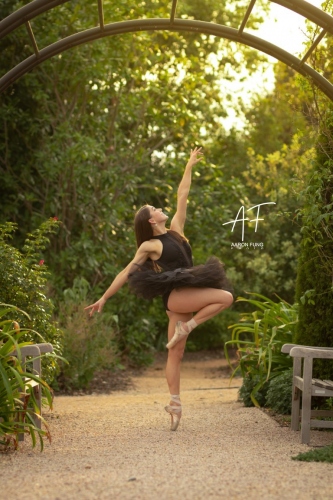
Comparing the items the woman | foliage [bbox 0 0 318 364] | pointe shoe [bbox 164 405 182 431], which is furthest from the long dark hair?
foliage [bbox 0 0 318 364]

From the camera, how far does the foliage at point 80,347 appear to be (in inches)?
368

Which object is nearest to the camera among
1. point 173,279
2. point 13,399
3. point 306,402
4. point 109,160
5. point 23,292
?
point 13,399

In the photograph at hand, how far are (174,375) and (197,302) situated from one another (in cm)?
59

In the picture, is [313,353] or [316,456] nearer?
[316,456]

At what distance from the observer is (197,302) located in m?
5.96

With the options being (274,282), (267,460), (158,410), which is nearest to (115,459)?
(267,460)

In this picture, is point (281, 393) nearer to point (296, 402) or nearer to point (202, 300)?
point (296, 402)

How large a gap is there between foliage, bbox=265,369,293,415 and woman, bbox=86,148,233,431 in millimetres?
1117

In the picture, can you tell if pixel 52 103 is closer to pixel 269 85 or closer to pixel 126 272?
pixel 126 272

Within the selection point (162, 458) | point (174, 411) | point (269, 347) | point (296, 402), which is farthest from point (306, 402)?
point (269, 347)

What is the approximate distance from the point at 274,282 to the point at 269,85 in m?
5.70

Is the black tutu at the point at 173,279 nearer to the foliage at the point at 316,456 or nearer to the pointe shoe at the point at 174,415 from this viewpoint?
the pointe shoe at the point at 174,415

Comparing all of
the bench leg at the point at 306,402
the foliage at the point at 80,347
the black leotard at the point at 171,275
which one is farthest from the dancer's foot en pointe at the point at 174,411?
the foliage at the point at 80,347

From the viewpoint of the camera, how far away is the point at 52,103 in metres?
11.3
